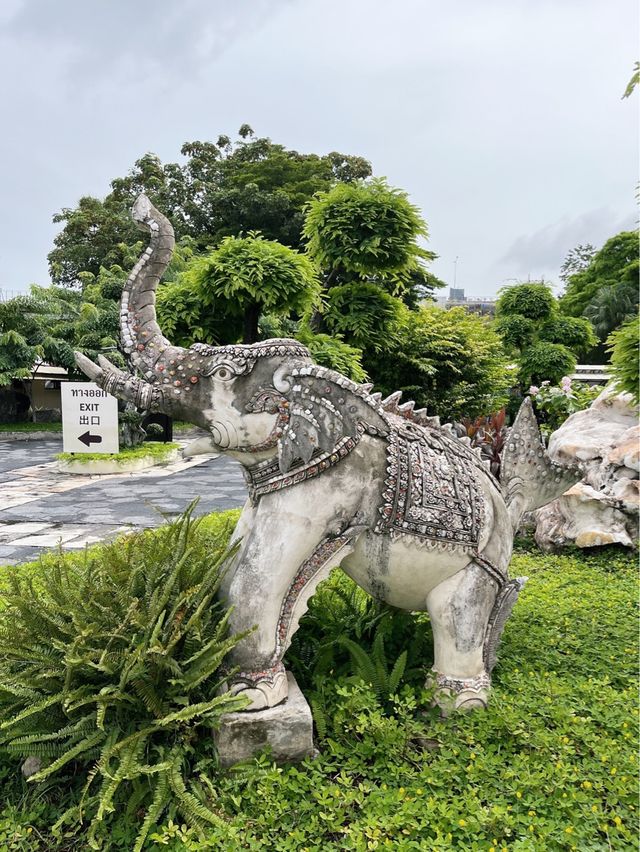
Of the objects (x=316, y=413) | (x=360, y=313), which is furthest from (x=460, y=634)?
(x=360, y=313)

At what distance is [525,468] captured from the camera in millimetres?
2990

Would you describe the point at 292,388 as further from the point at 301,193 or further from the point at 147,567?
the point at 301,193

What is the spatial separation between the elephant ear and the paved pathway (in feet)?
9.11

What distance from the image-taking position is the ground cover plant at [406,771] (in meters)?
1.94

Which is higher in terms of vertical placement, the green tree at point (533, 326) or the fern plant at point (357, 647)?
the green tree at point (533, 326)

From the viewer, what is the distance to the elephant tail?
→ 2.97 metres

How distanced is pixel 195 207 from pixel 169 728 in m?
22.9

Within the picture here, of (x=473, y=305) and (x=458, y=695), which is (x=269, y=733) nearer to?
(x=458, y=695)

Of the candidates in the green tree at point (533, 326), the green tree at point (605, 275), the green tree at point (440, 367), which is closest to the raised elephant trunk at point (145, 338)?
the green tree at point (440, 367)

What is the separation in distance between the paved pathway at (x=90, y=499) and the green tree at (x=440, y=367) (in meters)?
3.37

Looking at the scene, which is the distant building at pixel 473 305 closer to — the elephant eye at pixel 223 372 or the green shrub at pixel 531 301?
the green shrub at pixel 531 301

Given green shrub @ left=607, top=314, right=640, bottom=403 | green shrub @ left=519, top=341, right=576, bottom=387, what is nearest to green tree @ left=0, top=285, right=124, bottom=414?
green shrub @ left=519, top=341, right=576, bottom=387

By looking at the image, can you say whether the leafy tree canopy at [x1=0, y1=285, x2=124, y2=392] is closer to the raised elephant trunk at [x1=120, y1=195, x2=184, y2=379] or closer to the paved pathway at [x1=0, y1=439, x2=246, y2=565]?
the paved pathway at [x1=0, y1=439, x2=246, y2=565]

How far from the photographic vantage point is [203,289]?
27.9ft
